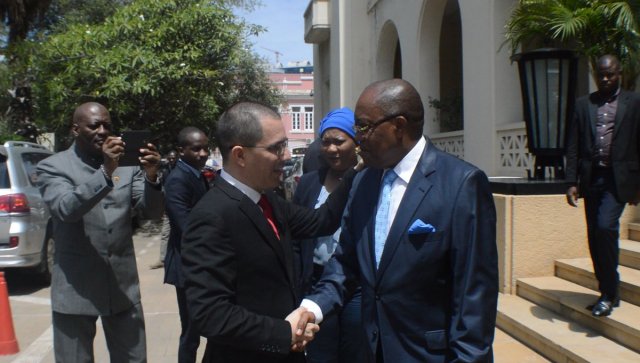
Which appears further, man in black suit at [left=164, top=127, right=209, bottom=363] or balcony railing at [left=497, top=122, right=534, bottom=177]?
balcony railing at [left=497, top=122, right=534, bottom=177]

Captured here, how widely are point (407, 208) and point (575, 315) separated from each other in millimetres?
3544

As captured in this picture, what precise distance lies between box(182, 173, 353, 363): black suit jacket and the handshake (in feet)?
0.13

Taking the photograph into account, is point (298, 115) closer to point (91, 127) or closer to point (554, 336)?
point (554, 336)

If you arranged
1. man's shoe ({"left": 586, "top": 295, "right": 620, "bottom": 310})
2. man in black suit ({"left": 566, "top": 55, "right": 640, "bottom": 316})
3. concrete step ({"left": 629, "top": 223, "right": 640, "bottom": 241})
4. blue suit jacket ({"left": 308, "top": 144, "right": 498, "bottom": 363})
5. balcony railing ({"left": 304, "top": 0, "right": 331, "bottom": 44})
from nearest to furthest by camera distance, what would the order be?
blue suit jacket ({"left": 308, "top": 144, "right": 498, "bottom": 363}) → man in black suit ({"left": 566, "top": 55, "right": 640, "bottom": 316}) → man's shoe ({"left": 586, "top": 295, "right": 620, "bottom": 310}) → concrete step ({"left": 629, "top": 223, "right": 640, "bottom": 241}) → balcony railing ({"left": 304, "top": 0, "right": 331, "bottom": 44})

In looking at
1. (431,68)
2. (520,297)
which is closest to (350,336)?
(520,297)

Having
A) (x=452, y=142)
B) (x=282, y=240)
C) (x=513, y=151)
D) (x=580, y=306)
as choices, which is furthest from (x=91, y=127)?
(x=452, y=142)

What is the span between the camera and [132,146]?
3719mm

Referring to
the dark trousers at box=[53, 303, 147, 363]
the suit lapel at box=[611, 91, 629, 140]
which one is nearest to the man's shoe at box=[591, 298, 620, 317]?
the suit lapel at box=[611, 91, 629, 140]

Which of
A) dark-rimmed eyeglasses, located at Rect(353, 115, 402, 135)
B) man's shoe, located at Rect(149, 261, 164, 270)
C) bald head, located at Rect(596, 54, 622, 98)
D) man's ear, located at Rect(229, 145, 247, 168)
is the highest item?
bald head, located at Rect(596, 54, 622, 98)

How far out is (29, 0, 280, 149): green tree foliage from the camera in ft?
43.5

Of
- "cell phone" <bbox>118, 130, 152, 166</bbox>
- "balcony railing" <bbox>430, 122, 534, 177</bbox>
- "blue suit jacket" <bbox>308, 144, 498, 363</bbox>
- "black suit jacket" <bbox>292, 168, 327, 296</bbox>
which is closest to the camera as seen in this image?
"blue suit jacket" <bbox>308, 144, 498, 363</bbox>

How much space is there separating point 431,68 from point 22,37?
1272cm

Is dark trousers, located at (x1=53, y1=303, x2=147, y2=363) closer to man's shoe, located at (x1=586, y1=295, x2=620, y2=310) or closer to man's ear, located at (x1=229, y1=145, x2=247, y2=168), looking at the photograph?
man's ear, located at (x1=229, y1=145, x2=247, y2=168)

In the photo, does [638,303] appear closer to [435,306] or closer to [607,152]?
[607,152]
